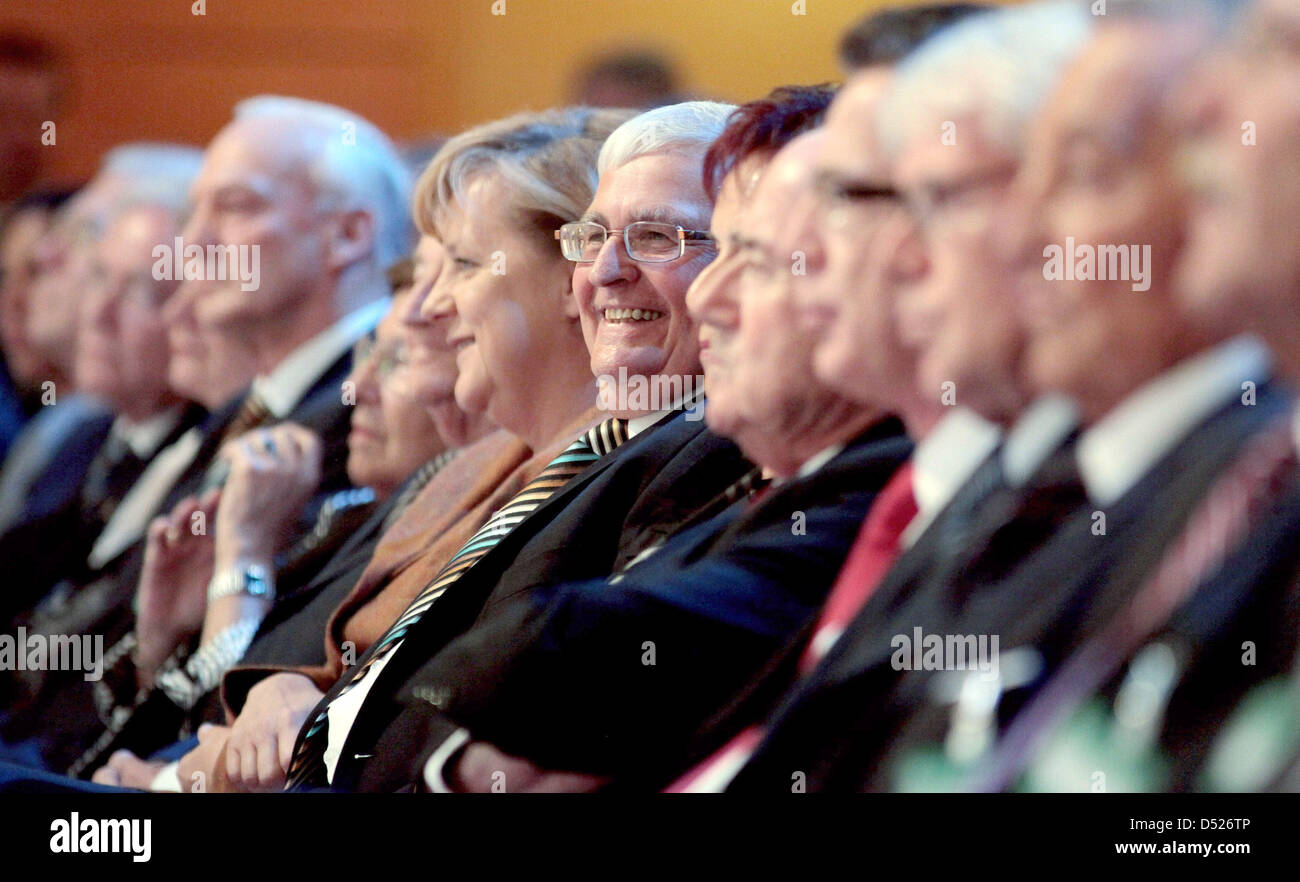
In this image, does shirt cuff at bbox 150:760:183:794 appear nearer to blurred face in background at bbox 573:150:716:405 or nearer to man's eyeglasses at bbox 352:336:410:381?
man's eyeglasses at bbox 352:336:410:381

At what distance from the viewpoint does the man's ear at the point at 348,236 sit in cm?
372

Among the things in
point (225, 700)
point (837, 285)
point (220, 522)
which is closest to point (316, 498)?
point (220, 522)

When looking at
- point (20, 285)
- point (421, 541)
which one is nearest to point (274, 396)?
point (421, 541)

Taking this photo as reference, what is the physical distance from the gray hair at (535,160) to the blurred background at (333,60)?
1.39 m

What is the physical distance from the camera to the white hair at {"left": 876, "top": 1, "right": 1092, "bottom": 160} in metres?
1.33

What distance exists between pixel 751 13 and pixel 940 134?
2485mm

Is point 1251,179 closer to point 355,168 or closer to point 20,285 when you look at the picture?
point 355,168

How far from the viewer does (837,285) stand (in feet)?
4.99

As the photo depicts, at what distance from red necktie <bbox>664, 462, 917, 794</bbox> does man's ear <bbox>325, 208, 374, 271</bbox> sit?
7.53 feet

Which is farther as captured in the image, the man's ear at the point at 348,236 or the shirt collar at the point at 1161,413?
the man's ear at the point at 348,236

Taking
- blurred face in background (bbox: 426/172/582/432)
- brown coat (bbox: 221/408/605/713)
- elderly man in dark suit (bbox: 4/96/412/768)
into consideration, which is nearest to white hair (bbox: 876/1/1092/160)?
brown coat (bbox: 221/408/605/713)

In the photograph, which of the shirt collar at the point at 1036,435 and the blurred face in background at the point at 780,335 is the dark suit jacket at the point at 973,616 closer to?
the shirt collar at the point at 1036,435

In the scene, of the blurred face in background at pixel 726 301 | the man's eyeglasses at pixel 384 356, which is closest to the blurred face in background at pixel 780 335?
the blurred face in background at pixel 726 301

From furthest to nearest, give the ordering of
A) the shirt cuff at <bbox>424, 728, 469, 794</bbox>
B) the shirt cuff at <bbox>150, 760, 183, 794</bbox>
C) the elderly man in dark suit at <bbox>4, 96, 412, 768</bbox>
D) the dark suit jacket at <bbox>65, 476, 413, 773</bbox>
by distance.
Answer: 1. the elderly man in dark suit at <bbox>4, 96, 412, 768</bbox>
2. the dark suit jacket at <bbox>65, 476, 413, 773</bbox>
3. the shirt cuff at <bbox>150, 760, 183, 794</bbox>
4. the shirt cuff at <bbox>424, 728, 469, 794</bbox>
